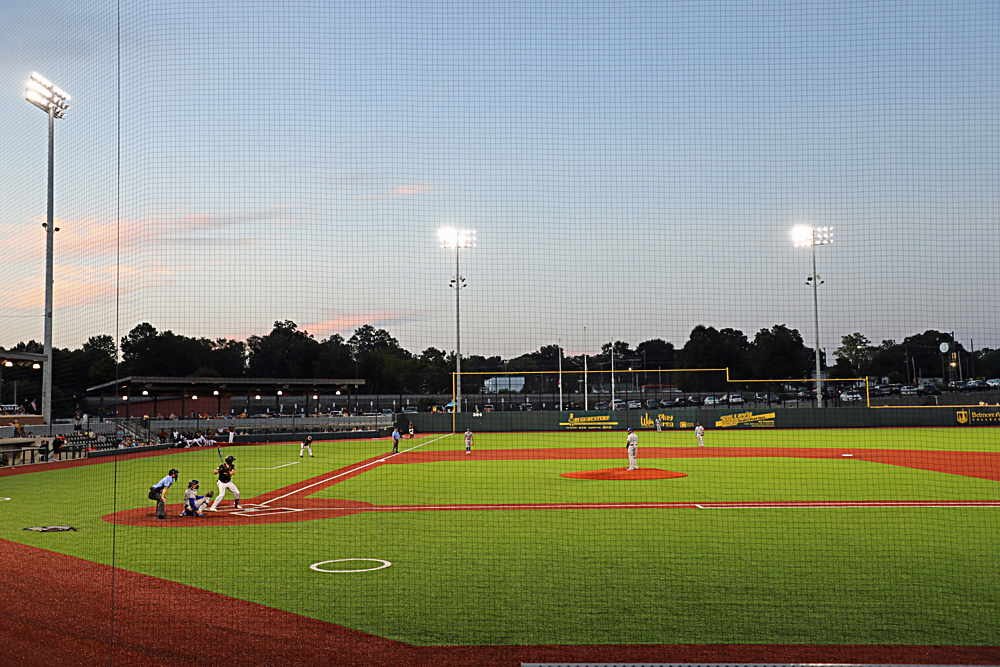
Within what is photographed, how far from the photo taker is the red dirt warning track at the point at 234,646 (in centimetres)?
605

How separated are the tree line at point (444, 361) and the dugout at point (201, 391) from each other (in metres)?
1.10

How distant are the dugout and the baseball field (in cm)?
1073

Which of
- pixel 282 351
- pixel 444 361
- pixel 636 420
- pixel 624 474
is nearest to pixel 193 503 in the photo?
pixel 282 351

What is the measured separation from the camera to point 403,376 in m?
42.7

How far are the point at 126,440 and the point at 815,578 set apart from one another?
32544 mm

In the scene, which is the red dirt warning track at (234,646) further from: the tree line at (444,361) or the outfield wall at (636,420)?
the outfield wall at (636,420)

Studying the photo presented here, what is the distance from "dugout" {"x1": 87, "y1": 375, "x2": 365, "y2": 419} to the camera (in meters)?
29.2

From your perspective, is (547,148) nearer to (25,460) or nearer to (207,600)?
(207,600)

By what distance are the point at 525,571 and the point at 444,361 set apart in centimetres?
3632

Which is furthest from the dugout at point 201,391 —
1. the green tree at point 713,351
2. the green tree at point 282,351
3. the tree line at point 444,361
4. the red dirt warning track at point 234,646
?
the green tree at point 713,351

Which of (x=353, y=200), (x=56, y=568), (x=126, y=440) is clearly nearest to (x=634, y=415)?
(x=126, y=440)

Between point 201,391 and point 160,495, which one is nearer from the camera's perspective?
point 160,495

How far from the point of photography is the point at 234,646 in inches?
258

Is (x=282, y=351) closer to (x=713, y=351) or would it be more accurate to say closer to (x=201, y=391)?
(x=201, y=391)
